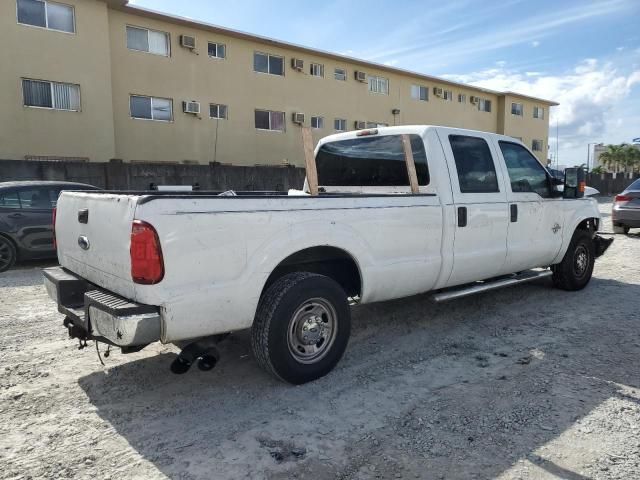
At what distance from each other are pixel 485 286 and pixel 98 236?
12.2 feet

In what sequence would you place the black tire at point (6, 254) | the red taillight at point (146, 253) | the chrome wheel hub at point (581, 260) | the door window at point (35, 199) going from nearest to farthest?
the red taillight at point (146, 253)
the chrome wheel hub at point (581, 260)
the black tire at point (6, 254)
the door window at point (35, 199)

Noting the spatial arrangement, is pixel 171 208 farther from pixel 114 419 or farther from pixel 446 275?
pixel 446 275

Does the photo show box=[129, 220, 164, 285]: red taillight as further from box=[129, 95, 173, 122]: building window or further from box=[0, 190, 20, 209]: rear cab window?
box=[129, 95, 173, 122]: building window

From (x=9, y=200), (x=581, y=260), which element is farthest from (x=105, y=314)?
(x=9, y=200)

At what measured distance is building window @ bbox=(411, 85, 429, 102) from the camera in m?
29.0

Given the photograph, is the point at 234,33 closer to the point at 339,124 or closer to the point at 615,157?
the point at 339,124

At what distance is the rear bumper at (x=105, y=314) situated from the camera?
9.65 feet

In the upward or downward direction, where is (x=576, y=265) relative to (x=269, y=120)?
downward

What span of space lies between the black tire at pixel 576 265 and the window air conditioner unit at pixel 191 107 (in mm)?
16585

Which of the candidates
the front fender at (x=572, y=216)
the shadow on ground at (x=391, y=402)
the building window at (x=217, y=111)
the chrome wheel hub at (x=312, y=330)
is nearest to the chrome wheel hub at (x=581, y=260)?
the front fender at (x=572, y=216)

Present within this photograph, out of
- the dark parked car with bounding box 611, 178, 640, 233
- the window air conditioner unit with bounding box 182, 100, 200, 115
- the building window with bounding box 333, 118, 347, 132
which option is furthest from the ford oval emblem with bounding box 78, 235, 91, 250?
the building window with bounding box 333, 118, 347, 132

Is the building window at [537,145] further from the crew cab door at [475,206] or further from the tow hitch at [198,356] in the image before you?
the tow hitch at [198,356]

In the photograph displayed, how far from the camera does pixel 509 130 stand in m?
35.4

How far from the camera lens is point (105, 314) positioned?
3.07 metres
